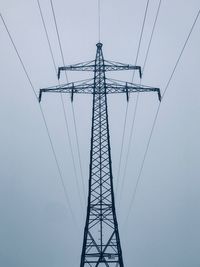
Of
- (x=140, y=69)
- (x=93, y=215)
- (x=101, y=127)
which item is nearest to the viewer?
(x=93, y=215)

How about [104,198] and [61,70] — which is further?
[61,70]

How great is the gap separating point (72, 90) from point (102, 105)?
5.95 feet

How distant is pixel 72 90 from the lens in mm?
14156

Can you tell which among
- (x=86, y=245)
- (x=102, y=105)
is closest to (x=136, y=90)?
(x=102, y=105)

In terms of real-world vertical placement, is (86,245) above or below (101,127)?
below

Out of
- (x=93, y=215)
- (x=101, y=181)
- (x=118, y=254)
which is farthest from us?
(x=101, y=181)

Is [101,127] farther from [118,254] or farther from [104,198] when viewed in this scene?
[118,254]

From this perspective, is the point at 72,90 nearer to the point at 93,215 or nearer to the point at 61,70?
the point at 61,70

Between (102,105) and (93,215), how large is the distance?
529cm

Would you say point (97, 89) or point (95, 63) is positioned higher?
point (95, 63)

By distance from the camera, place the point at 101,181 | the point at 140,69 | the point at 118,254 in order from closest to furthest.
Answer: the point at 118,254, the point at 101,181, the point at 140,69

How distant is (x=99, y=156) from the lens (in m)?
14.5

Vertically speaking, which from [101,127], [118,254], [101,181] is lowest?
[118,254]

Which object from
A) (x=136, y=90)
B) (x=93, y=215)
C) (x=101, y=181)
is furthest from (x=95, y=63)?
(x=93, y=215)
